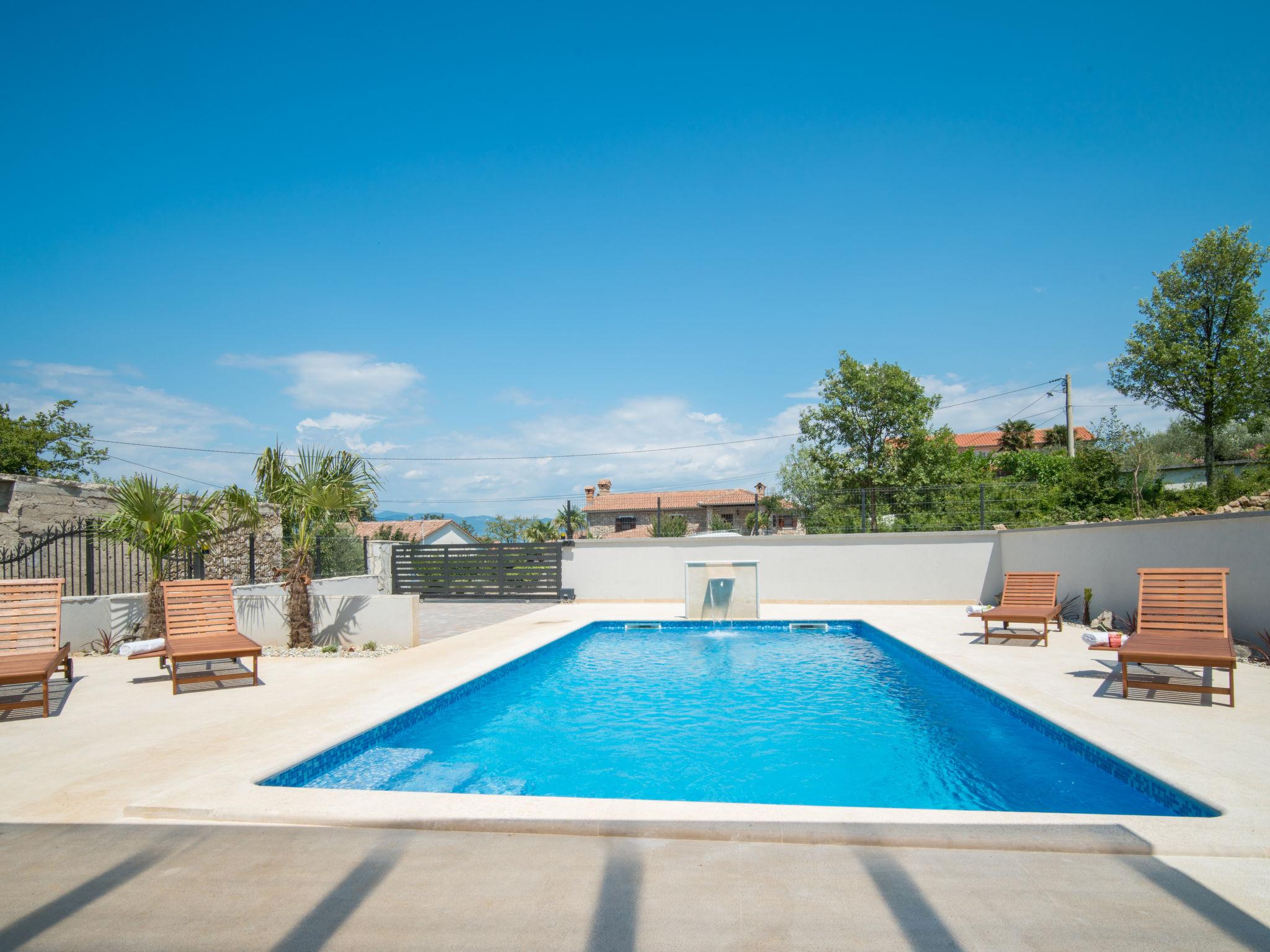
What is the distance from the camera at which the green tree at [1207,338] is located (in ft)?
70.7

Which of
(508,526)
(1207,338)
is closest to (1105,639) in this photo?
(1207,338)

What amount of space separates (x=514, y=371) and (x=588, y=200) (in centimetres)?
1005

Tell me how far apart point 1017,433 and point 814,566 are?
112ft

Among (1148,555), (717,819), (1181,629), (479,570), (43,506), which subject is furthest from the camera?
(479,570)

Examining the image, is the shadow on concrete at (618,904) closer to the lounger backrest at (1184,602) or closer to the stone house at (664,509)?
the lounger backrest at (1184,602)

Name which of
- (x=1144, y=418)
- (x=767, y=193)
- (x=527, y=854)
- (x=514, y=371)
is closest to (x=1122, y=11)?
(x=767, y=193)

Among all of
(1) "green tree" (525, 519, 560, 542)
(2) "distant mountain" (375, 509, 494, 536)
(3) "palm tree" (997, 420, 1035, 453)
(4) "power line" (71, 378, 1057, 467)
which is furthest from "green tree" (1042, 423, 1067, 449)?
(2) "distant mountain" (375, 509, 494, 536)

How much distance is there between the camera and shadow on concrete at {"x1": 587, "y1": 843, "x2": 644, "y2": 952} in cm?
251

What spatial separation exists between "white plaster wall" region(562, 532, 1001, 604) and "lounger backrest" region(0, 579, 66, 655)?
1133 centimetres

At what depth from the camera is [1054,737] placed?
5.46 metres

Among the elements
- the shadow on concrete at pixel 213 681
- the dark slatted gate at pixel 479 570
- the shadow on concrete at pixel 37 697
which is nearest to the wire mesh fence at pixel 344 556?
the dark slatted gate at pixel 479 570

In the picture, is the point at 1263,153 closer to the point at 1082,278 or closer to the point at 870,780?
the point at 1082,278

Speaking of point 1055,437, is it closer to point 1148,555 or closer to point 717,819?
point 1148,555

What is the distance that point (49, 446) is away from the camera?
3041cm
